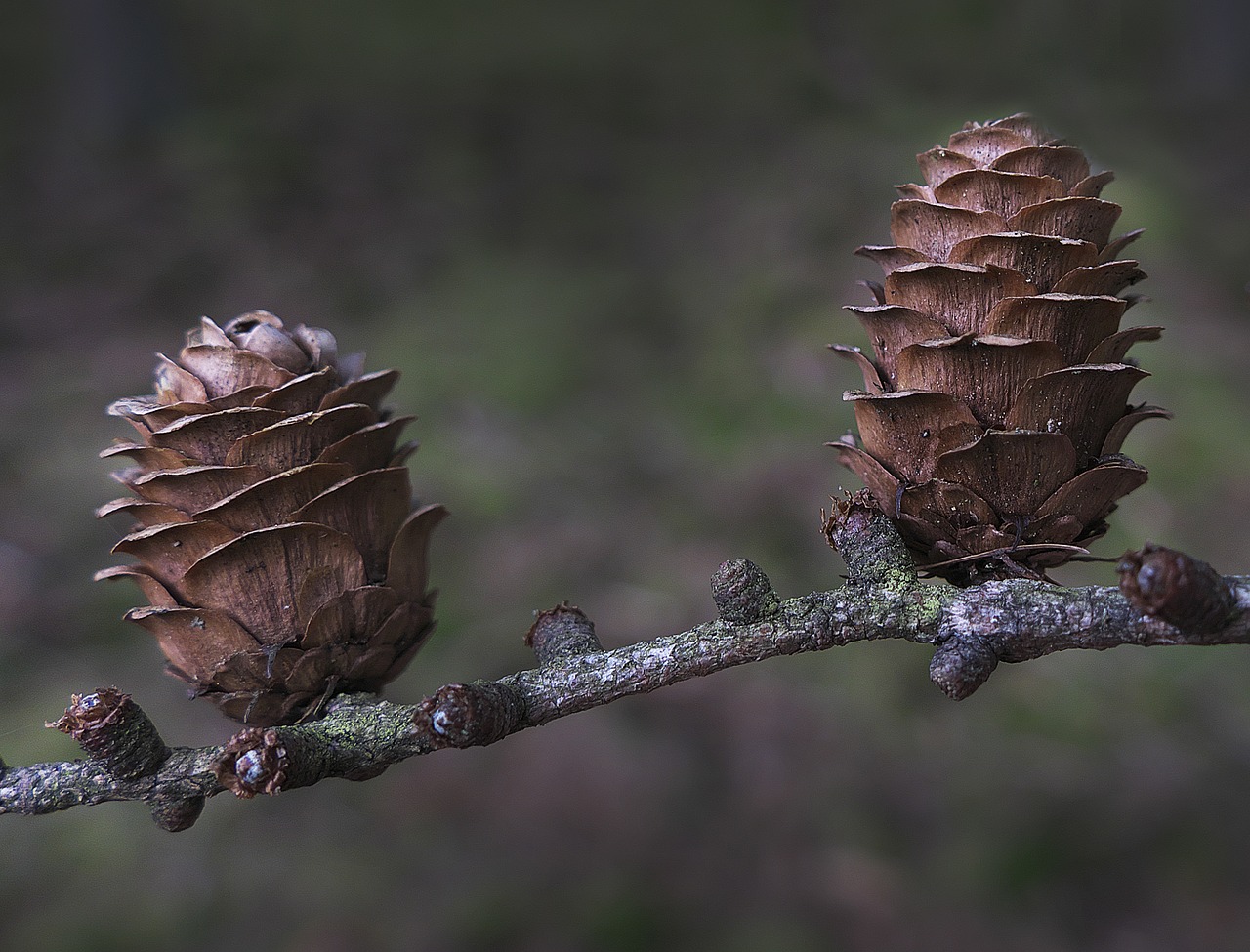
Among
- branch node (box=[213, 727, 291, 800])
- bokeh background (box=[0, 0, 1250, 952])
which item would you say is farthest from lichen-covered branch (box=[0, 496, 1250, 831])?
bokeh background (box=[0, 0, 1250, 952])

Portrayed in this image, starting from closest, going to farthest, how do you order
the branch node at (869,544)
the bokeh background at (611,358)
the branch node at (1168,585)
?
the branch node at (1168,585) < the branch node at (869,544) < the bokeh background at (611,358)

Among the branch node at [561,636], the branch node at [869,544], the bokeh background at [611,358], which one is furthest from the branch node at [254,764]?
the bokeh background at [611,358]

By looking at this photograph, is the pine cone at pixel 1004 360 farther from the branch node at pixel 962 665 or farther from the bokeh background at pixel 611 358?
the bokeh background at pixel 611 358

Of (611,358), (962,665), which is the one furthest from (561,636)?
(611,358)

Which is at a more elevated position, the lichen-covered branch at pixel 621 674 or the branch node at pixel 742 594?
the branch node at pixel 742 594

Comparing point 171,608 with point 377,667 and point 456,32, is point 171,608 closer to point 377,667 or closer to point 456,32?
point 377,667

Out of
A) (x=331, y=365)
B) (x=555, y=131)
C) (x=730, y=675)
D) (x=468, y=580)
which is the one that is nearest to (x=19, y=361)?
(x=468, y=580)

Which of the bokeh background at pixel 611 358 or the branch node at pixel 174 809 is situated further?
the bokeh background at pixel 611 358
